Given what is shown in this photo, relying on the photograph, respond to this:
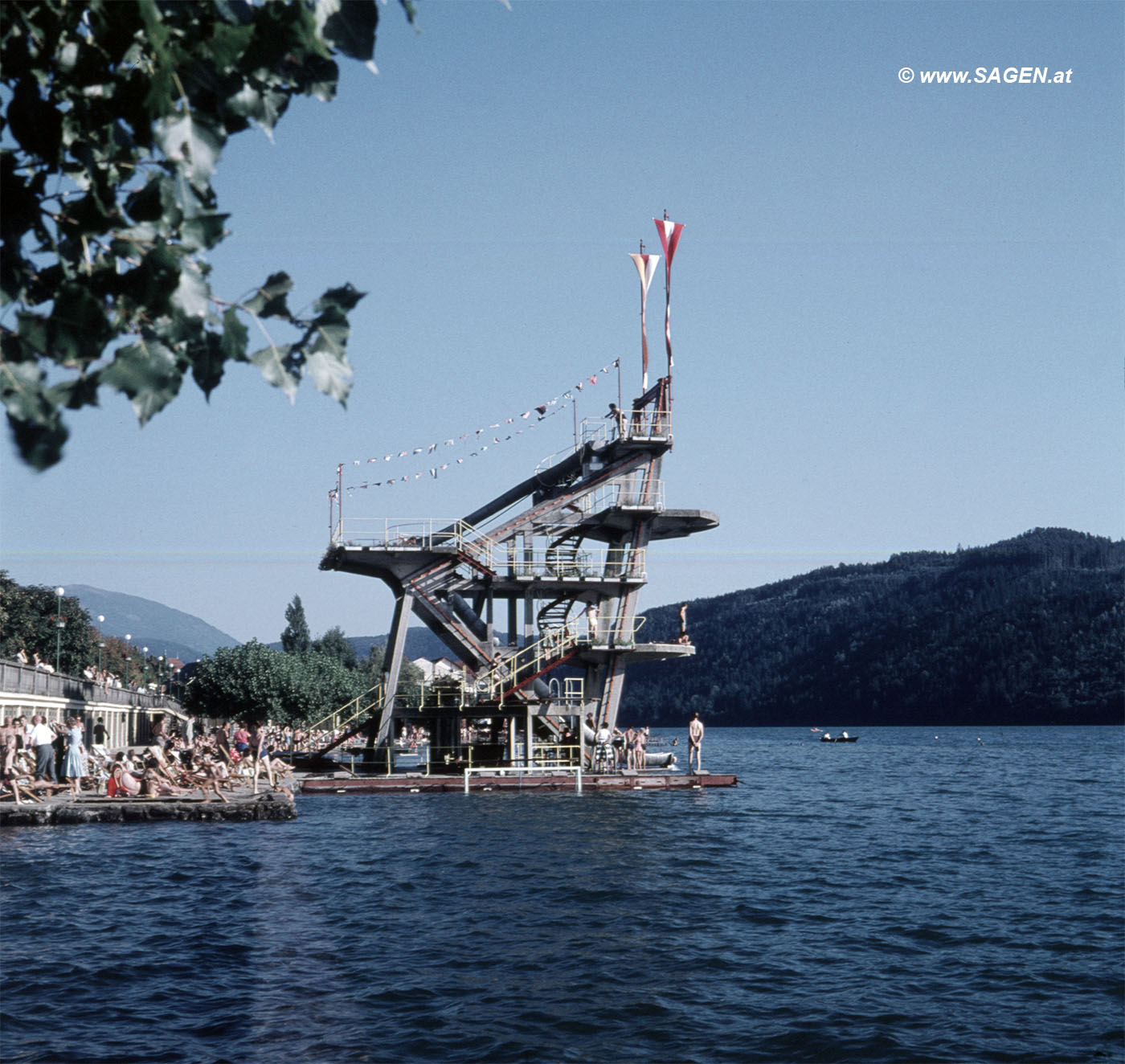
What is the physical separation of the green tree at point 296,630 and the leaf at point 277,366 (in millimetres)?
153645

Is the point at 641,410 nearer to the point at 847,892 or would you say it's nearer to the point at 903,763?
the point at 847,892

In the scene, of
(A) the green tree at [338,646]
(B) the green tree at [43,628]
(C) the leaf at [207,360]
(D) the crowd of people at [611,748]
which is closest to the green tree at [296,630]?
(A) the green tree at [338,646]

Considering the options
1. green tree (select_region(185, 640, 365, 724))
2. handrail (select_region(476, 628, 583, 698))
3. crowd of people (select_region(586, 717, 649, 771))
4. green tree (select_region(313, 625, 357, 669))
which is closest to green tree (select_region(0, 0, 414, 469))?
handrail (select_region(476, 628, 583, 698))

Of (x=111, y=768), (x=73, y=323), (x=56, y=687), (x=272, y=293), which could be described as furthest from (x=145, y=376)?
(x=56, y=687)

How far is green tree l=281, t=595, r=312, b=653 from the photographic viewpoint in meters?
157

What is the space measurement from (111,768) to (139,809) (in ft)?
10.1

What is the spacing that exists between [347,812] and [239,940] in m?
18.6

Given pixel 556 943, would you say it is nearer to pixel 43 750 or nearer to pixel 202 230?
pixel 202 230

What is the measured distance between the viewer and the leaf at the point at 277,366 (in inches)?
166

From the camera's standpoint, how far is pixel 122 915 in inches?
685

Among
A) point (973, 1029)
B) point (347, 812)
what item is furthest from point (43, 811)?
point (973, 1029)

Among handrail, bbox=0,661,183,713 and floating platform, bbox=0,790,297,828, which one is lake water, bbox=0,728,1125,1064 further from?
handrail, bbox=0,661,183,713

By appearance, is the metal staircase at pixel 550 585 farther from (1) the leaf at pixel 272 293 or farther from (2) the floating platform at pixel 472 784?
(1) the leaf at pixel 272 293

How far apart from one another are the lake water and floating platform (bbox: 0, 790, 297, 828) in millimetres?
556
